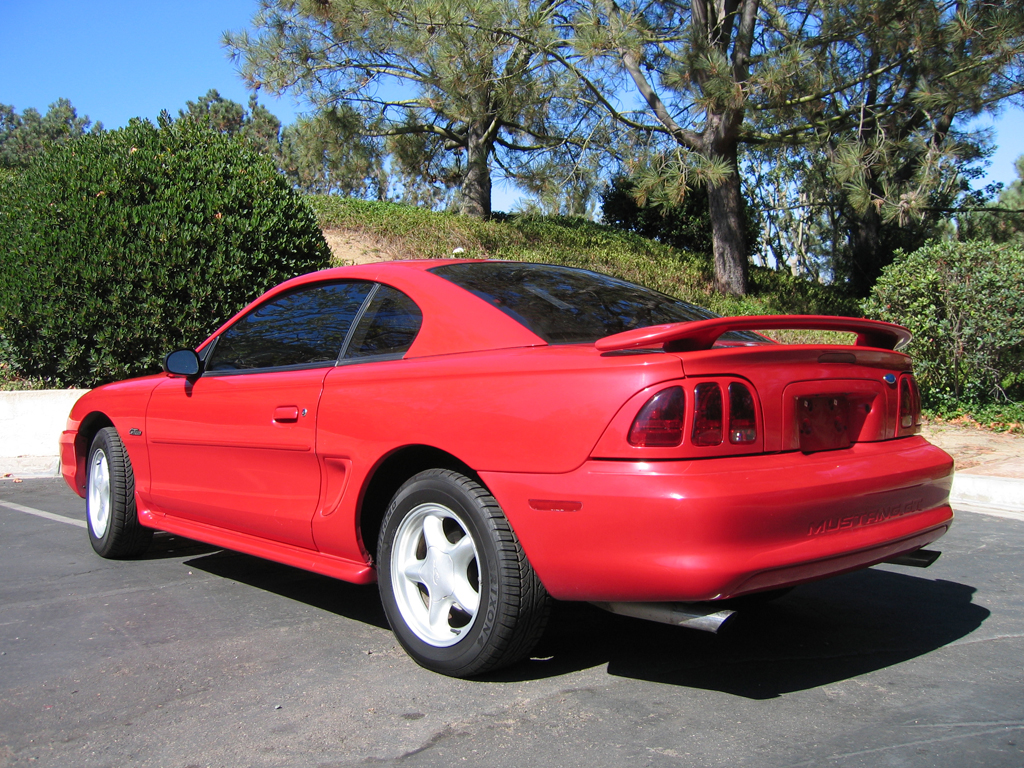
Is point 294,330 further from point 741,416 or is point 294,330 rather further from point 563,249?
point 563,249

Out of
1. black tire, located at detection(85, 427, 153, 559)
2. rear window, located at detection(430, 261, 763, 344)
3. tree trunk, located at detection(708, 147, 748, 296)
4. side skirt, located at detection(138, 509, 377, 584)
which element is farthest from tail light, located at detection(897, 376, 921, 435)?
tree trunk, located at detection(708, 147, 748, 296)

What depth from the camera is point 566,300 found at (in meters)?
3.52

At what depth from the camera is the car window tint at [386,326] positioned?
3.49 meters

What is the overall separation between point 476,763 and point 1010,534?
4338mm

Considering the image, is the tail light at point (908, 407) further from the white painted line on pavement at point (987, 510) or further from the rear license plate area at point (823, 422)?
the white painted line on pavement at point (987, 510)

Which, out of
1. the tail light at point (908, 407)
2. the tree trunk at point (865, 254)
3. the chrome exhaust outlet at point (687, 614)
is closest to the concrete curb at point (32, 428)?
the chrome exhaust outlet at point (687, 614)

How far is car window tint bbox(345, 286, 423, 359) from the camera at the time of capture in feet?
11.5

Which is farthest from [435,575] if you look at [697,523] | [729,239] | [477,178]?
[477,178]

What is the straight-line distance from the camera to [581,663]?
3.25 m

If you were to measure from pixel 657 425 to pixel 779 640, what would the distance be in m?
1.37

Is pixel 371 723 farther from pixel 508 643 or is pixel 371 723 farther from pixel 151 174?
pixel 151 174

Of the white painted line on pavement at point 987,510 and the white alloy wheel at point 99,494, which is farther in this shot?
the white painted line on pavement at point 987,510

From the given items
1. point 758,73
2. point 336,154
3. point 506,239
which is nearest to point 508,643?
point 758,73

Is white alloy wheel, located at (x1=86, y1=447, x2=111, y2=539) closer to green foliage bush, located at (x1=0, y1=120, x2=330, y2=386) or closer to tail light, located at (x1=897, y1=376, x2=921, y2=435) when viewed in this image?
green foliage bush, located at (x1=0, y1=120, x2=330, y2=386)
